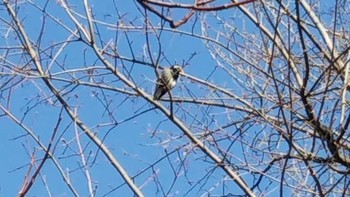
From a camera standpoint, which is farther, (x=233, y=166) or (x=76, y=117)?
(x=233, y=166)

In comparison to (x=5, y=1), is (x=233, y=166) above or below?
below

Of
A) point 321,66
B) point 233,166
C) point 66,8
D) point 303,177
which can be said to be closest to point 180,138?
point 233,166

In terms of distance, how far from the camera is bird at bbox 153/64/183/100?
355 centimetres

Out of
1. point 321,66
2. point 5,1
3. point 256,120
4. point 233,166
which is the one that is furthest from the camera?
point 321,66

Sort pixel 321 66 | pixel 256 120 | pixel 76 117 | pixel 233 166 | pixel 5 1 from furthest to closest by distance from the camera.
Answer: pixel 321 66
pixel 256 120
pixel 233 166
pixel 5 1
pixel 76 117

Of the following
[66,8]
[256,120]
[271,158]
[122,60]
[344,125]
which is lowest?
[344,125]

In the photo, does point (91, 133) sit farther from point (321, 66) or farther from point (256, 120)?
point (321, 66)

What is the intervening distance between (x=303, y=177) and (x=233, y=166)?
45 cm

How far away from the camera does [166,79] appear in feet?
11.8

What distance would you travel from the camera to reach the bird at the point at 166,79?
11.6 ft

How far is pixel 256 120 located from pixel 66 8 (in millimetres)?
1262

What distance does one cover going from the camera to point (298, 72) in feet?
14.4

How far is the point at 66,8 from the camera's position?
3.55 m

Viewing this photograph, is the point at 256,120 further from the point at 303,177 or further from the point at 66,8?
A: the point at 66,8
